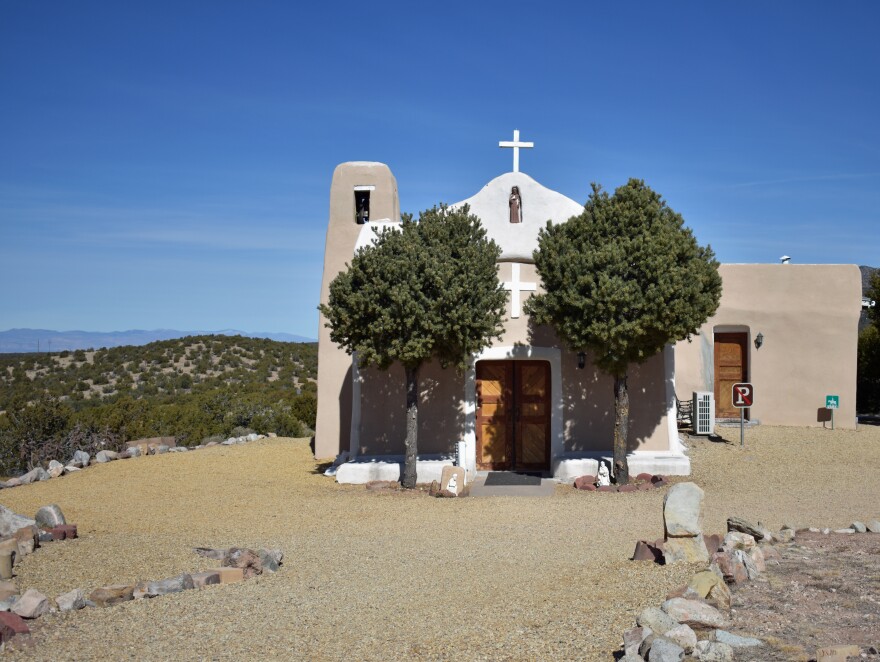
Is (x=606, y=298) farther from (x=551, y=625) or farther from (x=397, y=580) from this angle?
(x=551, y=625)

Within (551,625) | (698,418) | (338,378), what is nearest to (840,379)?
(698,418)

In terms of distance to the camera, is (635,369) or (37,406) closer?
(635,369)

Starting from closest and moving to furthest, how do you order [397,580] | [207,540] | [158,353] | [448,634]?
[448,634]
[397,580]
[207,540]
[158,353]

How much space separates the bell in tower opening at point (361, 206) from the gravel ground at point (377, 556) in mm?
5457

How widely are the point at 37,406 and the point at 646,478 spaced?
1405 centimetres

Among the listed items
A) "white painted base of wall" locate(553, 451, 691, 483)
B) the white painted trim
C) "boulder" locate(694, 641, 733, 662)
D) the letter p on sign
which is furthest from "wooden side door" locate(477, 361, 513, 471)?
"boulder" locate(694, 641, 733, 662)

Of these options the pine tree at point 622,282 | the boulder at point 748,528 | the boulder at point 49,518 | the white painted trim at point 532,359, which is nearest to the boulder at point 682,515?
the boulder at point 748,528

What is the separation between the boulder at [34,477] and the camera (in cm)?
1600

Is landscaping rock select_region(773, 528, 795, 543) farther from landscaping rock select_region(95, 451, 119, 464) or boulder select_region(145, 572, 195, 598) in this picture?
landscaping rock select_region(95, 451, 119, 464)

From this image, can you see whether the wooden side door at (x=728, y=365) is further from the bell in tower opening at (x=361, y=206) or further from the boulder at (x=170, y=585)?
the boulder at (x=170, y=585)

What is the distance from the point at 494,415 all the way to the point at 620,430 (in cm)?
248

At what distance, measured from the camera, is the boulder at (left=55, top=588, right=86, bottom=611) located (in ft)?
22.9

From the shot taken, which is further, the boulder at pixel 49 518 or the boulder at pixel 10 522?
the boulder at pixel 49 518

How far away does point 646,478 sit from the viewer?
14.2 metres
